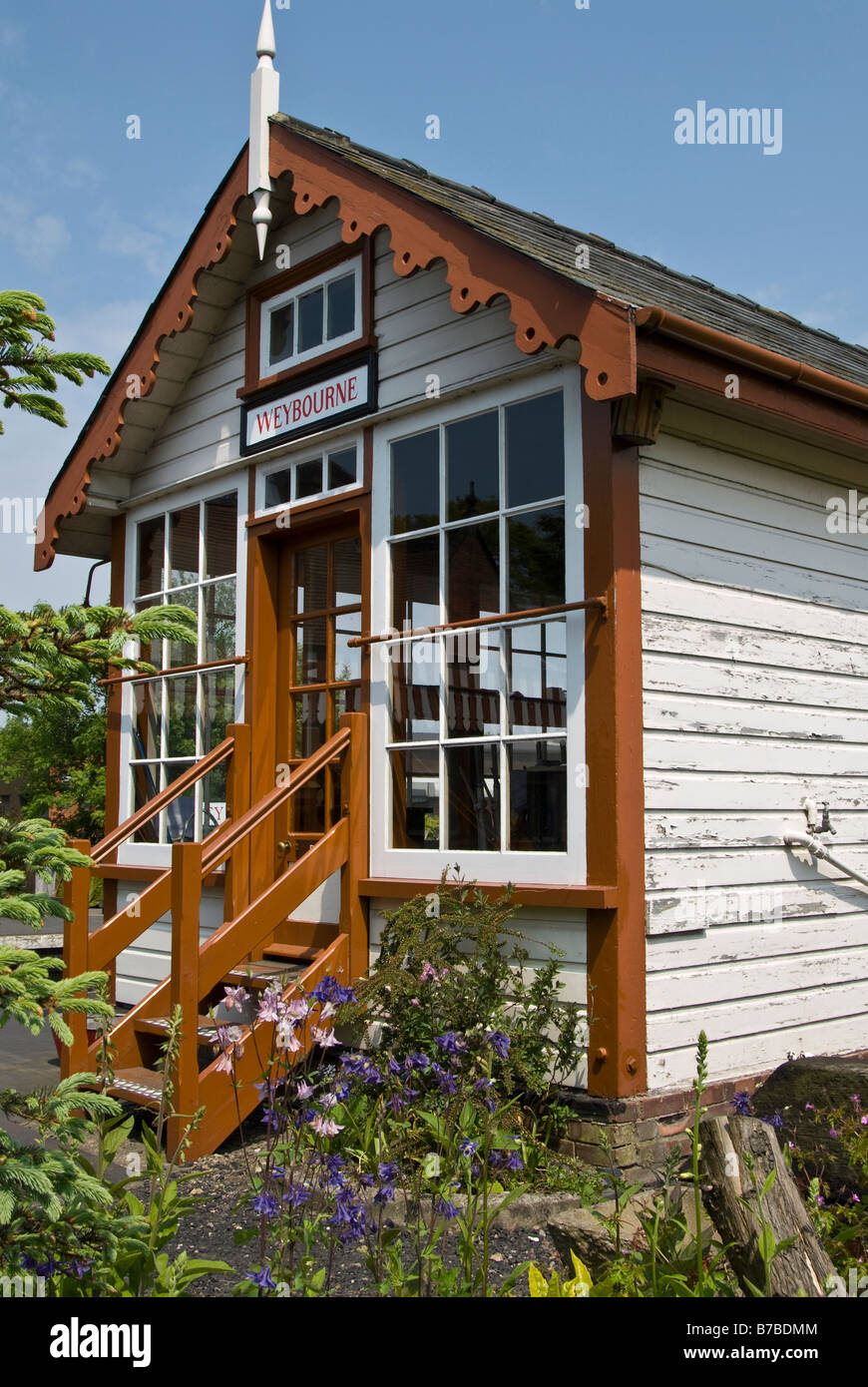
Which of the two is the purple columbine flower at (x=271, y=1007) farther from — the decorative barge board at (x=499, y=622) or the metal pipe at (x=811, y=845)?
the metal pipe at (x=811, y=845)

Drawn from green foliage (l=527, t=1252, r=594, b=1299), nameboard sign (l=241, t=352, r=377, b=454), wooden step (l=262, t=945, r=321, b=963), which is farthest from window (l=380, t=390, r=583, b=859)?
green foliage (l=527, t=1252, r=594, b=1299)

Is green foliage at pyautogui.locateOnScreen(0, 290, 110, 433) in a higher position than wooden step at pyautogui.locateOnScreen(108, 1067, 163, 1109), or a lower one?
higher

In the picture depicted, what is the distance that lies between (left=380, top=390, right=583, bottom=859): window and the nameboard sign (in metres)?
0.40

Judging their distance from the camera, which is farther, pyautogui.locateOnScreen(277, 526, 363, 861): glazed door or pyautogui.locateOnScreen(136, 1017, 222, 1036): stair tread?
pyautogui.locateOnScreen(277, 526, 363, 861): glazed door

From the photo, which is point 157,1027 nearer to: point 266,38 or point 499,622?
point 499,622

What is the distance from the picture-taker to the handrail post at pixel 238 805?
7121mm

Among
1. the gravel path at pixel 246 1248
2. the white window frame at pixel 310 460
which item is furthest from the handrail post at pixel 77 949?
the white window frame at pixel 310 460

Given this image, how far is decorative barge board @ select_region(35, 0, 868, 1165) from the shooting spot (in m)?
5.17

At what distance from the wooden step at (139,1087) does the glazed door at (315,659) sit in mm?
1553

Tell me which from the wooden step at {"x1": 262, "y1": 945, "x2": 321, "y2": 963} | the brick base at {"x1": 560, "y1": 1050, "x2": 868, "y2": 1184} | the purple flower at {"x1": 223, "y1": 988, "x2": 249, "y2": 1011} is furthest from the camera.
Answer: the wooden step at {"x1": 262, "y1": 945, "x2": 321, "y2": 963}

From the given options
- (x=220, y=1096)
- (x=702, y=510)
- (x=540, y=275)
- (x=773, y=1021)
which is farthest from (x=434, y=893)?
(x=540, y=275)

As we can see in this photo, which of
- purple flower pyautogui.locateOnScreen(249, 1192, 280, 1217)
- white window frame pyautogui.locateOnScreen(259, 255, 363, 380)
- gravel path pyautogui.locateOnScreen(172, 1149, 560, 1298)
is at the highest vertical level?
white window frame pyautogui.locateOnScreen(259, 255, 363, 380)

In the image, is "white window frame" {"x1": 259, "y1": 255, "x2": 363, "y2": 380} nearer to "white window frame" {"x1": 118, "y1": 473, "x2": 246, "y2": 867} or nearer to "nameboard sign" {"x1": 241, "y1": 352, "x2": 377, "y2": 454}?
"nameboard sign" {"x1": 241, "y1": 352, "x2": 377, "y2": 454}
